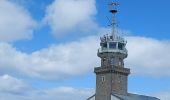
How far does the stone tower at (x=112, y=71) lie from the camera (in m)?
Answer: 95.0

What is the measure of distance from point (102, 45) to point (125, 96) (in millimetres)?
14766

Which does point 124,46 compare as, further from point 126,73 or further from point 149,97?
point 149,97

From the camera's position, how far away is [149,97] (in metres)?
105

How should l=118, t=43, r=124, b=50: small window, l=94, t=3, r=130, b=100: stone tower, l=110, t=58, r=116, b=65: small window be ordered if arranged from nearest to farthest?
l=94, t=3, r=130, b=100: stone tower < l=110, t=58, r=116, b=65: small window < l=118, t=43, r=124, b=50: small window

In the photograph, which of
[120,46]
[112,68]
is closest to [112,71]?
[112,68]

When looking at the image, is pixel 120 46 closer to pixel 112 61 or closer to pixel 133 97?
pixel 112 61

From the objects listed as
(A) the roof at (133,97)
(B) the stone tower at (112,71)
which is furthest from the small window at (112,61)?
(A) the roof at (133,97)

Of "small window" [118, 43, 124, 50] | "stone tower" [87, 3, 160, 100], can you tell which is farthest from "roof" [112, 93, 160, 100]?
"small window" [118, 43, 124, 50]

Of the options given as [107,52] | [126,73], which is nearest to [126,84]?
[126,73]

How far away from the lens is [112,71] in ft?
314

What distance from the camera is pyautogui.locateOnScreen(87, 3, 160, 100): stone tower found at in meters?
95.0

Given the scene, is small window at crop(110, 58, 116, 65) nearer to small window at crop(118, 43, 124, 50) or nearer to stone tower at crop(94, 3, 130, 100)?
stone tower at crop(94, 3, 130, 100)

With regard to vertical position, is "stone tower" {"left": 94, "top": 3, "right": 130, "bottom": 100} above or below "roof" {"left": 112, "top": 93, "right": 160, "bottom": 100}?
above

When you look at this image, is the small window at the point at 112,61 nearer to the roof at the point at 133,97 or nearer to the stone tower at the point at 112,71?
the stone tower at the point at 112,71
